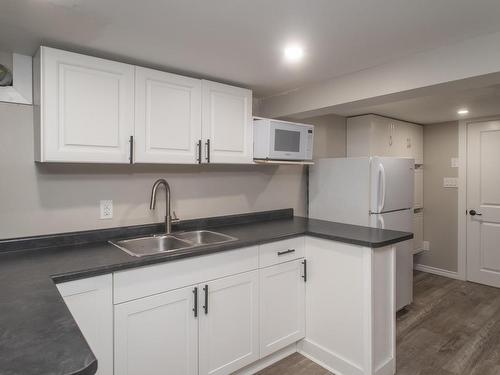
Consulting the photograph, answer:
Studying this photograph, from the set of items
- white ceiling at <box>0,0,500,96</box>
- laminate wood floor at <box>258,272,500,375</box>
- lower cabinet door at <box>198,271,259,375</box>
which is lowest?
laminate wood floor at <box>258,272,500,375</box>

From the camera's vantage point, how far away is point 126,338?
5.15 feet

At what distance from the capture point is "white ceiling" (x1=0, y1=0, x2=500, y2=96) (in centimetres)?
133

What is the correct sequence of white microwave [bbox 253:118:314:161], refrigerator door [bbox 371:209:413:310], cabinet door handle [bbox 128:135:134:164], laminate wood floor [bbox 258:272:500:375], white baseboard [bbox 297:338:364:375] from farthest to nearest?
refrigerator door [bbox 371:209:413:310]
white microwave [bbox 253:118:314:161]
laminate wood floor [bbox 258:272:500:375]
white baseboard [bbox 297:338:364:375]
cabinet door handle [bbox 128:135:134:164]

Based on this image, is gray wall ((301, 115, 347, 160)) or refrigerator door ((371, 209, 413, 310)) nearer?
refrigerator door ((371, 209, 413, 310))

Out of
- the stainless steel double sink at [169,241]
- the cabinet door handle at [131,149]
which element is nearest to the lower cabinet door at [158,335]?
the stainless steel double sink at [169,241]

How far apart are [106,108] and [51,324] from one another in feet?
4.08

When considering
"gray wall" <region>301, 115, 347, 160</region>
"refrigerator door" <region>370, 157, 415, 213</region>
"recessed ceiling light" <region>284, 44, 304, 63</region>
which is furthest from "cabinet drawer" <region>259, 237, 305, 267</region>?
"gray wall" <region>301, 115, 347, 160</region>

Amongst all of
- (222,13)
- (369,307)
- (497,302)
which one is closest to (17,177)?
(222,13)

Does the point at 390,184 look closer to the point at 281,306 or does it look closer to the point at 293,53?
the point at 281,306

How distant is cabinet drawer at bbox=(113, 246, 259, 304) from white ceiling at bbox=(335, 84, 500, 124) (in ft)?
4.36

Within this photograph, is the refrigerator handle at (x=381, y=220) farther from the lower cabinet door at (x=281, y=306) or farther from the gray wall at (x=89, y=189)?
the gray wall at (x=89, y=189)

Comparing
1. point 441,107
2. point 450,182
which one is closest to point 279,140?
point 441,107

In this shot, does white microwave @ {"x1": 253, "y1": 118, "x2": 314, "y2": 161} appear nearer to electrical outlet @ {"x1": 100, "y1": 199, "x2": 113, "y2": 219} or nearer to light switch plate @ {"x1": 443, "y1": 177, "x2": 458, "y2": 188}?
electrical outlet @ {"x1": 100, "y1": 199, "x2": 113, "y2": 219}

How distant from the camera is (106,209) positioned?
208 centimetres
